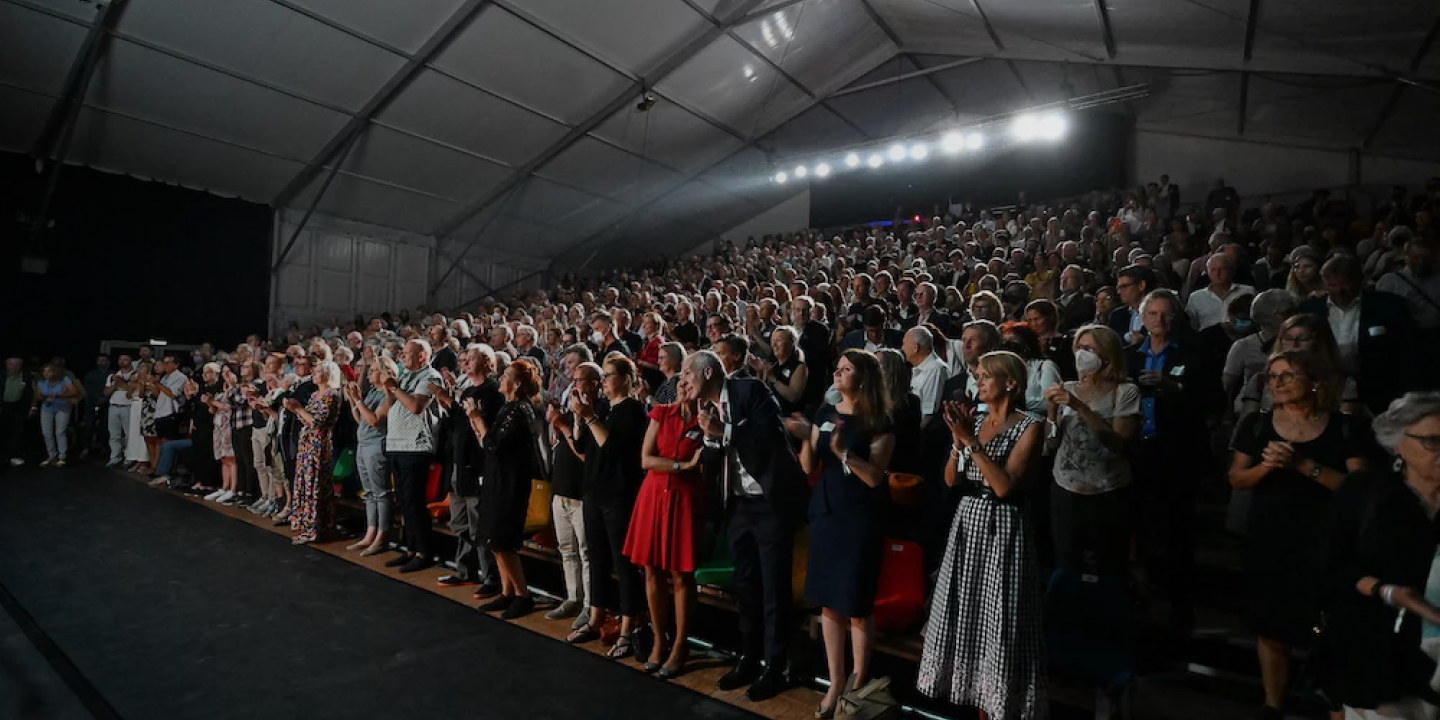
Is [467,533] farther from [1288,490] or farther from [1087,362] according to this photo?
[1288,490]

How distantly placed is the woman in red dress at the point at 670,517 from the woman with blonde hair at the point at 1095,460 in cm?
164

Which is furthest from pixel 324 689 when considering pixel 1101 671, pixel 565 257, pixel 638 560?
pixel 565 257

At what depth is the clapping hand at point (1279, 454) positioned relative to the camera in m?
2.32

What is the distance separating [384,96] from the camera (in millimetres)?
11320

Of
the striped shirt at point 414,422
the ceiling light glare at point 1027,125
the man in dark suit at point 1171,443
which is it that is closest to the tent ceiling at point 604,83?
the ceiling light glare at point 1027,125

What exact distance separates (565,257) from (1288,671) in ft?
58.4

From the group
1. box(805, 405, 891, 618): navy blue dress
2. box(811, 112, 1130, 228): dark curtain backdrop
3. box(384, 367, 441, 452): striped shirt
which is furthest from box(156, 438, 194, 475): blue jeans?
box(811, 112, 1130, 228): dark curtain backdrop

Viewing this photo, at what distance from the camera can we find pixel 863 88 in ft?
50.6

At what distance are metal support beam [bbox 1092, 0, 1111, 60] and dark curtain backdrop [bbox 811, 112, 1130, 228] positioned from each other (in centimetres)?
191

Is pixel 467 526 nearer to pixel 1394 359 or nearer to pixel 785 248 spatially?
pixel 1394 359

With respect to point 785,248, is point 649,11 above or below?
above

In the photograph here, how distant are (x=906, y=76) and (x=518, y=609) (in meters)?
13.8

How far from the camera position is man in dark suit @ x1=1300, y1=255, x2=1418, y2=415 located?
328cm

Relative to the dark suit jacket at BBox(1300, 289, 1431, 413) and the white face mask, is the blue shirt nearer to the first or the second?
the white face mask
